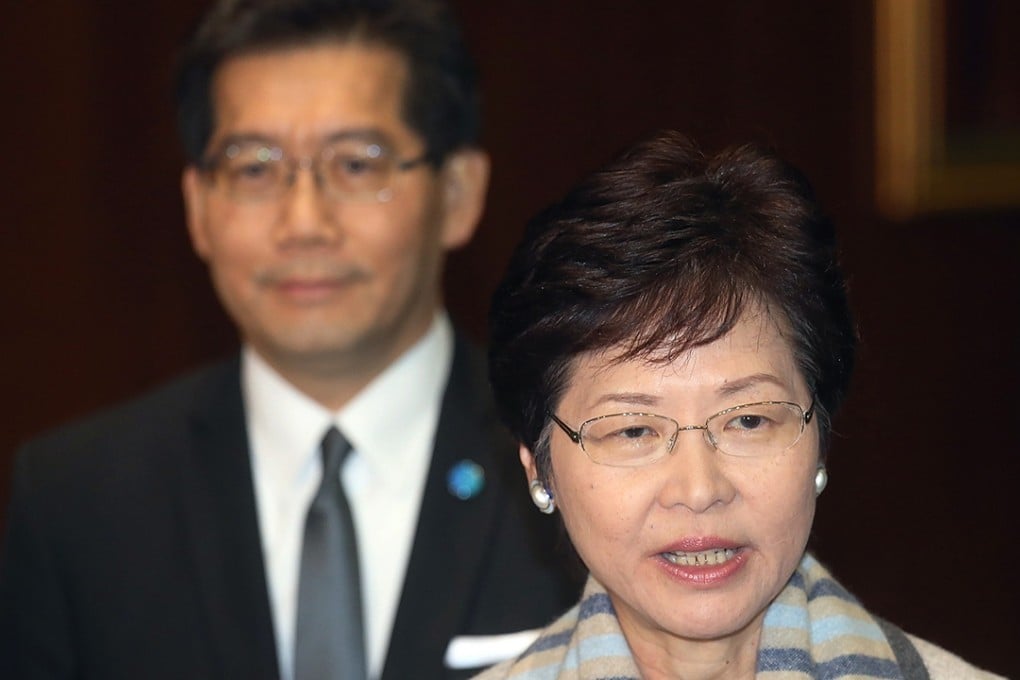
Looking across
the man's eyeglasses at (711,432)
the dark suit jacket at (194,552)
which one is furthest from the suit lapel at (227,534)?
the man's eyeglasses at (711,432)

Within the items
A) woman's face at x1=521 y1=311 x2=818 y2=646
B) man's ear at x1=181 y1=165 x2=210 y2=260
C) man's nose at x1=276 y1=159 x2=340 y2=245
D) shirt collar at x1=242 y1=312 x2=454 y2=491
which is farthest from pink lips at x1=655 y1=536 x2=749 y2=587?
man's ear at x1=181 y1=165 x2=210 y2=260

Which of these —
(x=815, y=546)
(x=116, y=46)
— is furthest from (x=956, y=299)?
(x=116, y=46)

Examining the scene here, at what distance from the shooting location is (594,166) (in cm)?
388

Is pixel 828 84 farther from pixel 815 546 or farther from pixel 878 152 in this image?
pixel 815 546

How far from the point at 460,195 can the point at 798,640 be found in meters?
1.36

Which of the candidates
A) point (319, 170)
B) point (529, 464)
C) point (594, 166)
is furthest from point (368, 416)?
point (594, 166)

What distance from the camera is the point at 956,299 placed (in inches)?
159

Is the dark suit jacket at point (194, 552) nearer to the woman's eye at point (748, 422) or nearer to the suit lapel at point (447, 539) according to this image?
the suit lapel at point (447, 539)

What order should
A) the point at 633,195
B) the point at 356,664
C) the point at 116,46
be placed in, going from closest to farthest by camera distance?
the point at 633,195 < the point at 356,664 < the point at 116,46

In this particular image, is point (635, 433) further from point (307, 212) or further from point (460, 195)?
point (460, 195)

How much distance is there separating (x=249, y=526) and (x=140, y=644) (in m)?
0.28

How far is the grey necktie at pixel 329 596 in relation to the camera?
2586mm

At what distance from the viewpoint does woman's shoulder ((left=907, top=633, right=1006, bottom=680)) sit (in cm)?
190

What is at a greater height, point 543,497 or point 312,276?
point 312,276
